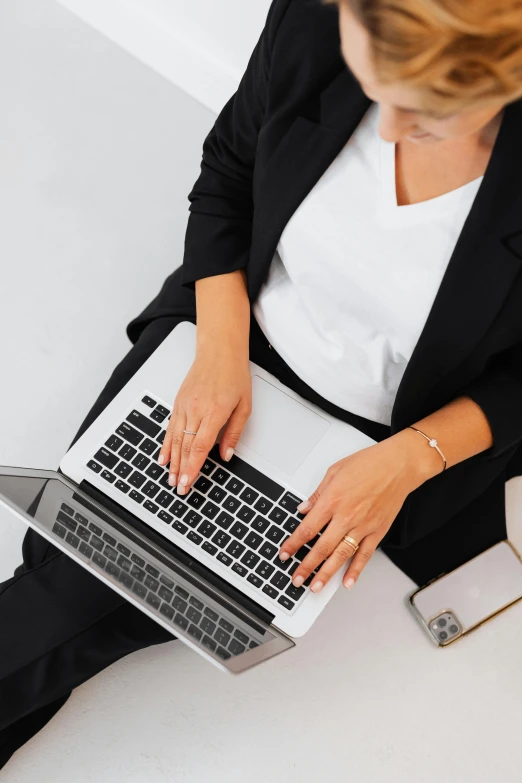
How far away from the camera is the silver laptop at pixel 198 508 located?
0.80 meters

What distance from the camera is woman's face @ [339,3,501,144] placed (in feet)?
1.68

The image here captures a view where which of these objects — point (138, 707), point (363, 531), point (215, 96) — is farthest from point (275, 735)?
point (215, 96)

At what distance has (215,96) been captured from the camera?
154 cm

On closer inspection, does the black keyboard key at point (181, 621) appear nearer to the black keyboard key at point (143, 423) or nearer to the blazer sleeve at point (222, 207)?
the black keyboard key at point (143, 423)

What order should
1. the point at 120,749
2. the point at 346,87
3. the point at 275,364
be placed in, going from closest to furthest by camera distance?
the point at 346,87
the point at 275,364
the point at 120,749

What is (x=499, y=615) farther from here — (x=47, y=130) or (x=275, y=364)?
(x=47, y=130)

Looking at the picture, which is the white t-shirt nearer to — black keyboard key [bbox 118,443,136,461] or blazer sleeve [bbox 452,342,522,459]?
blazer sleeve [bbox 452,342,522,459]

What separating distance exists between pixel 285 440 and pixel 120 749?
620mm

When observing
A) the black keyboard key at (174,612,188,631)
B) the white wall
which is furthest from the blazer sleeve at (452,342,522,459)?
the white wall

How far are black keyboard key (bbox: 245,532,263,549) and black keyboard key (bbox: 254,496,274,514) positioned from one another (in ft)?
0.10

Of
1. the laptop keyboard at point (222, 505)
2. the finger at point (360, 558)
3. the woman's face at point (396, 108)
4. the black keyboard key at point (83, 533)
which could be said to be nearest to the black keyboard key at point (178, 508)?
the laptop keyboard at point (222, 505)

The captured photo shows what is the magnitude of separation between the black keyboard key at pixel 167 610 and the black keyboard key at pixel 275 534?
16cm

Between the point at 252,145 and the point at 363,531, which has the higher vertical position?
the point at 252,145

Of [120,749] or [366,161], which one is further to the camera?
[120,749]
